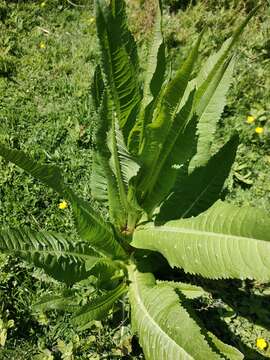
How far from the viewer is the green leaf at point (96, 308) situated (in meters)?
1.71

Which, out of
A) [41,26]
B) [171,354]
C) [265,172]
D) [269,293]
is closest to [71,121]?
[41,26]

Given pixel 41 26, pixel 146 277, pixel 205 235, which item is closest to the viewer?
pixel 205 235

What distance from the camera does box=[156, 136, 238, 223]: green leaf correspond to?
202 cm

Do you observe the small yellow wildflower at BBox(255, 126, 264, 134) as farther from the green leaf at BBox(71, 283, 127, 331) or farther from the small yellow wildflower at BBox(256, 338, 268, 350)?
the green leaf at BBox(71, 283, 127, 331)

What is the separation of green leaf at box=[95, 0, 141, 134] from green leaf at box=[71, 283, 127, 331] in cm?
70

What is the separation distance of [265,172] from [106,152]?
146 centimetres

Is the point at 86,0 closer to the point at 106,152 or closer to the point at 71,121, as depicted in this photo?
the point at 71,121

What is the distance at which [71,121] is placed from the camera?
3.06m

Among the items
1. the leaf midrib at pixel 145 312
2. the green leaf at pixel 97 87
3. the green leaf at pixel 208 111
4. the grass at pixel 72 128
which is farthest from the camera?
the grass at pixel 72 128

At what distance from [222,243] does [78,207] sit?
50 cm

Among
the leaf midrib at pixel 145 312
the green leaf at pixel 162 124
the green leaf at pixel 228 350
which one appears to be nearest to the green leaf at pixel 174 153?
the green leaf at pixel 162 124

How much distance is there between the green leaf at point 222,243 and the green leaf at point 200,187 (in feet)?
0.74

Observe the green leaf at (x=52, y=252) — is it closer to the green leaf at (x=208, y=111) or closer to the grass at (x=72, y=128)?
the grass at (x=72, y=128)

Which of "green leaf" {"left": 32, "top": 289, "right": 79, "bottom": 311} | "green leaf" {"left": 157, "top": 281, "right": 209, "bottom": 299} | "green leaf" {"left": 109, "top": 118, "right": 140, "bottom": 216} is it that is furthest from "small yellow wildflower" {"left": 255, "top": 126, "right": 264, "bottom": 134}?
"green leaf" {"left": 32, "top": 289, "right": 79, "bottom": 311}
